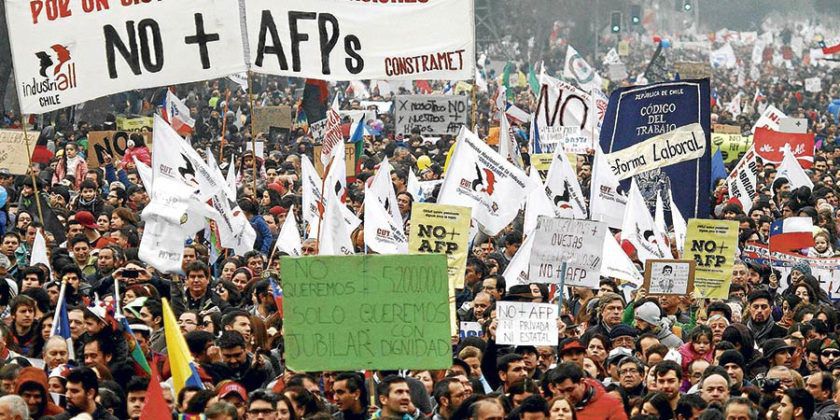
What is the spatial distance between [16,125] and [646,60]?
53.4m

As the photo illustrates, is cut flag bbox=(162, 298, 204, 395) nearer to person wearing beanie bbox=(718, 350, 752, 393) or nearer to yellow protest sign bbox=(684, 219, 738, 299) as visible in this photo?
person wearing beanie bbox=(718, 350, 752, 393)

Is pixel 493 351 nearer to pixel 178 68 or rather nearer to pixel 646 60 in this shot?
pixel 178 68

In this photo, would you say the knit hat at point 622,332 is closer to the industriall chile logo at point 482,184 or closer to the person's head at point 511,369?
the person's head at point 511,369

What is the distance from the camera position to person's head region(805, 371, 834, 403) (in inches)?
400

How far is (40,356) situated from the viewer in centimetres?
1086

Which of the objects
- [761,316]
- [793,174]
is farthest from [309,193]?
[793,174]

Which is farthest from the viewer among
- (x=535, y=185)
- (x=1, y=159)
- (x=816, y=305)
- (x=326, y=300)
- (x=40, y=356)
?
(x=1, y=159)

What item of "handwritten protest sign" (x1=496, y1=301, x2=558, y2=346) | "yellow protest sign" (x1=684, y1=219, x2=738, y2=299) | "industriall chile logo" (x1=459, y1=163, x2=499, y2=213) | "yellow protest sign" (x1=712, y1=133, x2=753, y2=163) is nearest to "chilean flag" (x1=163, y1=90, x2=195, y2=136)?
"yellow protest sign" (x1=712, y1=133, x2=753, y2=163)

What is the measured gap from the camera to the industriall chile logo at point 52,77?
48.1 ft

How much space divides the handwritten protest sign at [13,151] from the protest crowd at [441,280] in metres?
0.03

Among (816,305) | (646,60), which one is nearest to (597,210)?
(816,305)

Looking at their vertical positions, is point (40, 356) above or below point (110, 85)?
below

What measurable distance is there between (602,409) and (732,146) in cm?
1653

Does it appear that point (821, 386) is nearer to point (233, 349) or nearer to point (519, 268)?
point (233, 349)
